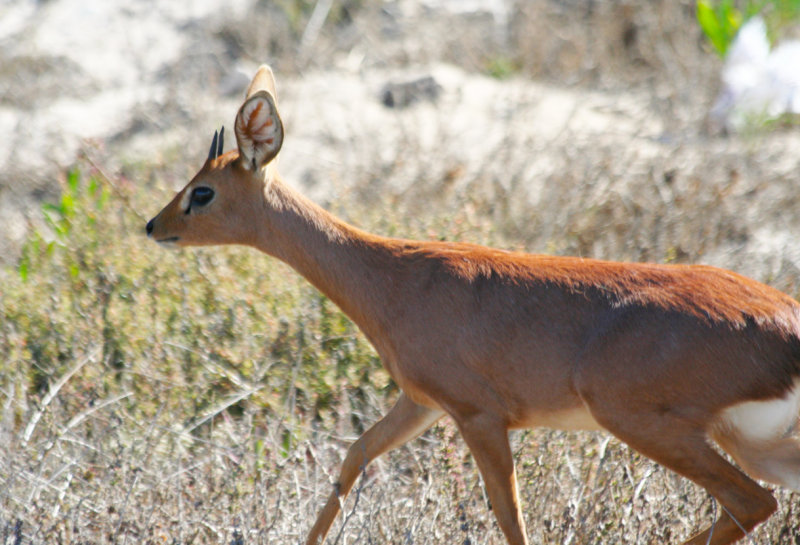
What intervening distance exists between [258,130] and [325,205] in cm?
328

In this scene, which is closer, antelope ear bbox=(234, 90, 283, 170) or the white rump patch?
the white rump patch

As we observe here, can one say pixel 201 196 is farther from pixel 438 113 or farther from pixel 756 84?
pixel 756 84

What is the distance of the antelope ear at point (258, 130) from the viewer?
13.7ft

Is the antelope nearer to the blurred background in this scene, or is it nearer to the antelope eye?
the antelope eye

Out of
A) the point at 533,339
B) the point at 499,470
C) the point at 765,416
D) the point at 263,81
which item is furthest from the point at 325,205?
the point at 765,416

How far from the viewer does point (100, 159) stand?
814 centimetres

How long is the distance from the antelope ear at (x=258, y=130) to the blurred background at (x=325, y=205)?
1.21 meters

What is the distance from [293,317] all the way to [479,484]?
5.44ft

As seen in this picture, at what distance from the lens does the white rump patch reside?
3.64m

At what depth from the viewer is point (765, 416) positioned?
3662 mm

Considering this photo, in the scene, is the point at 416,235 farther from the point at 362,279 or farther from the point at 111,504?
the point at 111,504

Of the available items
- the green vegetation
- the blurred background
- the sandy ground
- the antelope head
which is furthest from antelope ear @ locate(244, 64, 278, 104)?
the green vegetation

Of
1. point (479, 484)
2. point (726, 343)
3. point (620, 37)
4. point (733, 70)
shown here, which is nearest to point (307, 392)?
point (479, 484)

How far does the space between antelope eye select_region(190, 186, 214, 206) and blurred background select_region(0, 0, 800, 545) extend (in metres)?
0.96
